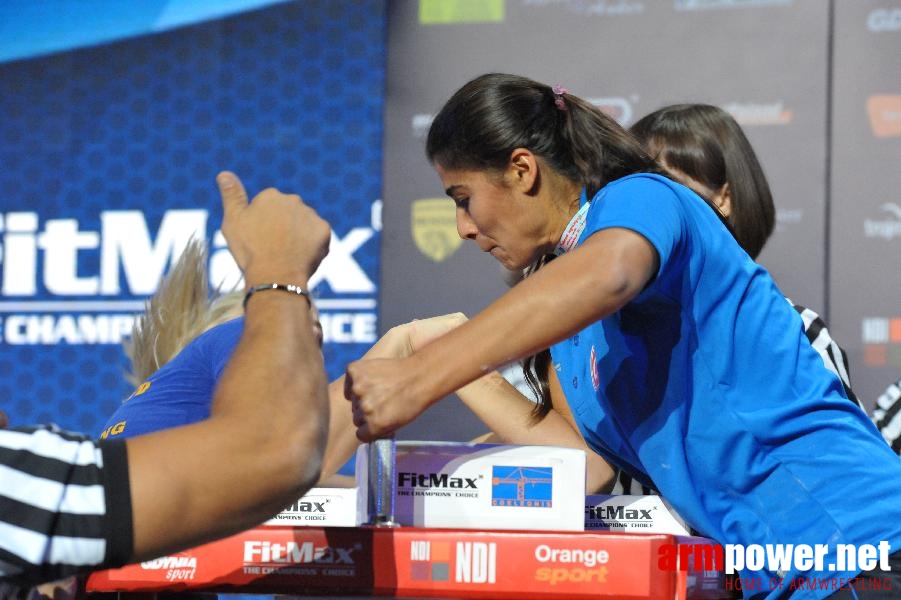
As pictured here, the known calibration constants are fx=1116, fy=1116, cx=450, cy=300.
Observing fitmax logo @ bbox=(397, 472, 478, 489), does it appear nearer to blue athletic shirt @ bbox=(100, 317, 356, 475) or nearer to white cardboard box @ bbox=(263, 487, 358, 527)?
white cardboard box @ bbox=(263, 487, 358, 527)

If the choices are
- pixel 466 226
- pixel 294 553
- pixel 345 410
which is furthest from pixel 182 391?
pixel 294 553

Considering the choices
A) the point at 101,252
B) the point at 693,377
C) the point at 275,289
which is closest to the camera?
the point at 275,289

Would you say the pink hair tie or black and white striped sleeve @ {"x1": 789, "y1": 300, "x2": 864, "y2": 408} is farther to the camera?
black and white striped sleeve @ {"x1": 789, "y1": 300, "x2": 864, "y2": 408}

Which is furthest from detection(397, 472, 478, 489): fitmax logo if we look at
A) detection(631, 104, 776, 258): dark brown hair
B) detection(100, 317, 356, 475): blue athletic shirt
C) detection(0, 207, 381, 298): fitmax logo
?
detection(0, 207, 381, 298): fitmax logo

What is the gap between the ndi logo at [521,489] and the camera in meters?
1.39

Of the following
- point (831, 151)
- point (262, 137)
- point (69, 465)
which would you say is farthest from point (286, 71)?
point (69, 465)

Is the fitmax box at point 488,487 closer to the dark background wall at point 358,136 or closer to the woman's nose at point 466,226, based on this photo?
the woman's nose at point 466,226

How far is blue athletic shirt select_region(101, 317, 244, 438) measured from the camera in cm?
198

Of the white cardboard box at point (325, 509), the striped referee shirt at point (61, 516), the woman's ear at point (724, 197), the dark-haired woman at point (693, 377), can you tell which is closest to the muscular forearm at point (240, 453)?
the striped referee shirt at point (61, 516)

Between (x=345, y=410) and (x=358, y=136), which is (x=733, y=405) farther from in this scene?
(x=358, y=136)

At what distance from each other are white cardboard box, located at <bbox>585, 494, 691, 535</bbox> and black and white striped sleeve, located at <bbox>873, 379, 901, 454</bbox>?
59.0 inches

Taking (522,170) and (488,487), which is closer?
(488,487)

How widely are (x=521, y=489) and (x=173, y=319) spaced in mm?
1572

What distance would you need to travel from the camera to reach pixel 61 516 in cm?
91
